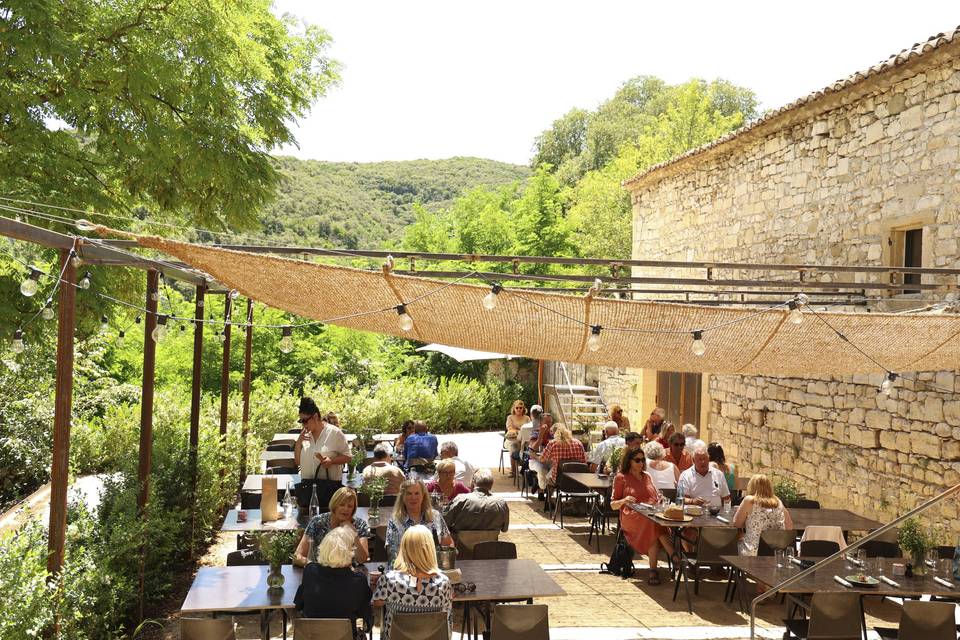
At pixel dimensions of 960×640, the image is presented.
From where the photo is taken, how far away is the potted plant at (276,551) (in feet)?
15.5

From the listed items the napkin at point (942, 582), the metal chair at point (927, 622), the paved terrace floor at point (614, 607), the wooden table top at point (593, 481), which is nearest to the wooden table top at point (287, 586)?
the paved terrace floor at point (614, 607)

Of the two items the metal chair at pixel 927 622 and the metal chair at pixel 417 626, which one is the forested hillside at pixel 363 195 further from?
the metal chair at pixel 417 626

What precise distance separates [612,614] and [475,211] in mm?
24158

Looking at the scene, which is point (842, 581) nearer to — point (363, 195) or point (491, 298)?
point (491, 298)

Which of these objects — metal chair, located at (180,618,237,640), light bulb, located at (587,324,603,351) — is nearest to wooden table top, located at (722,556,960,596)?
light bulb, located at (587,324,603,351)

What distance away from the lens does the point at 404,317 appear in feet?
16.4

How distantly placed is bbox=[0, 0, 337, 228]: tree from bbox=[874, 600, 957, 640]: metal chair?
748 centimetres

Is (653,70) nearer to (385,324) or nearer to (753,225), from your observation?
(753,225)

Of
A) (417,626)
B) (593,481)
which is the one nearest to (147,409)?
(417,626)

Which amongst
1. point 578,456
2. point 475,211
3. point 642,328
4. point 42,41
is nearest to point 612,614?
point 642,328

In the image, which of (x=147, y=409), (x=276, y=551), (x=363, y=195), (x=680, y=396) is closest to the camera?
(x=276, y=551)

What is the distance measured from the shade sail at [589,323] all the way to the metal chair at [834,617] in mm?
1634

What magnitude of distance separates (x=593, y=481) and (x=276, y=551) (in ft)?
15.5

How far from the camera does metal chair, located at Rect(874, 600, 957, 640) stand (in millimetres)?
4766
